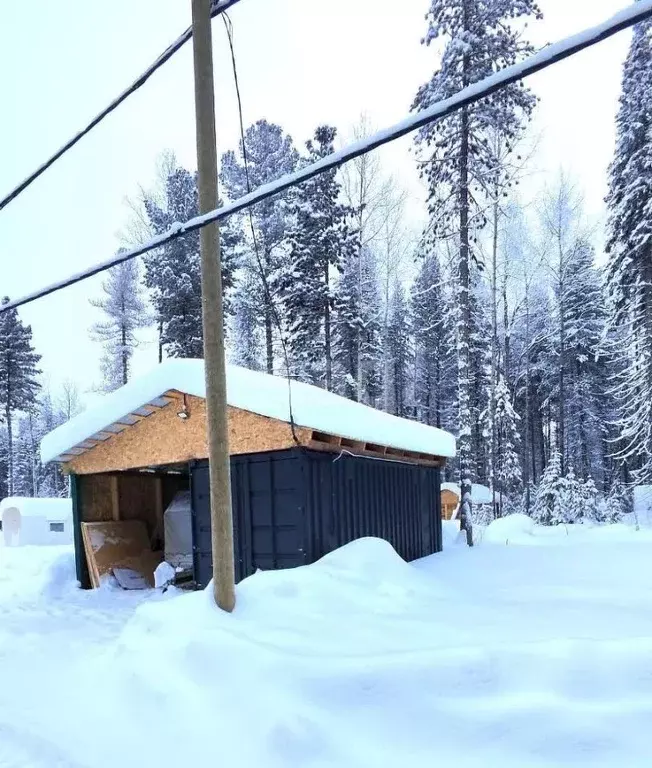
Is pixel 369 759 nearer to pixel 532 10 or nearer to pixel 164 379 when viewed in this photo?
pixel 164 379

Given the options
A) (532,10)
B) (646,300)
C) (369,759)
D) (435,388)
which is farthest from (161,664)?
(435,388)

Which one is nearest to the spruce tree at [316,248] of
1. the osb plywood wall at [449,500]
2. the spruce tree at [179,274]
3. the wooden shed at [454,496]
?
the spruce tree at [179,274]

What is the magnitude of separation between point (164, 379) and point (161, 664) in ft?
17.5

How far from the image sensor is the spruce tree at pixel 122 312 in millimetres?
29609

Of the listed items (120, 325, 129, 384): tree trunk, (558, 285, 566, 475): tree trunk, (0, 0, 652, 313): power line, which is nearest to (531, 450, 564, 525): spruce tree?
(558, 285, 566, 475): tree trunk

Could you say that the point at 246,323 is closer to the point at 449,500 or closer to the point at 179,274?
the point at 179,274

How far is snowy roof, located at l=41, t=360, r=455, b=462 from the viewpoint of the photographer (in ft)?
26.2

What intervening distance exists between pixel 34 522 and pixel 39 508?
52 cm

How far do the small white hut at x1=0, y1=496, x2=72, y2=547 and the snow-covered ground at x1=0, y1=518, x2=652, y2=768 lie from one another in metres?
14.6

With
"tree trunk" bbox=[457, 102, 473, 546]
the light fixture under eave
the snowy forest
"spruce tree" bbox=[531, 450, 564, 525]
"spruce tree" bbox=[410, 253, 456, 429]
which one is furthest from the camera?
"spruce tree" bbox=[410, 253, 456, 429]

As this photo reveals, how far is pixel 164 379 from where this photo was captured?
9.09 m

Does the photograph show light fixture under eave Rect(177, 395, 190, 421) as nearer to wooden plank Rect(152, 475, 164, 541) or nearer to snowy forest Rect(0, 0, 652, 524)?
snowy forest Rect(0, 0, 652, 524)

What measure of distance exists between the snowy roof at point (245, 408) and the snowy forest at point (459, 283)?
358cm

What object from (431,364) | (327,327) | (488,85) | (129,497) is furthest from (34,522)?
(431,364)
